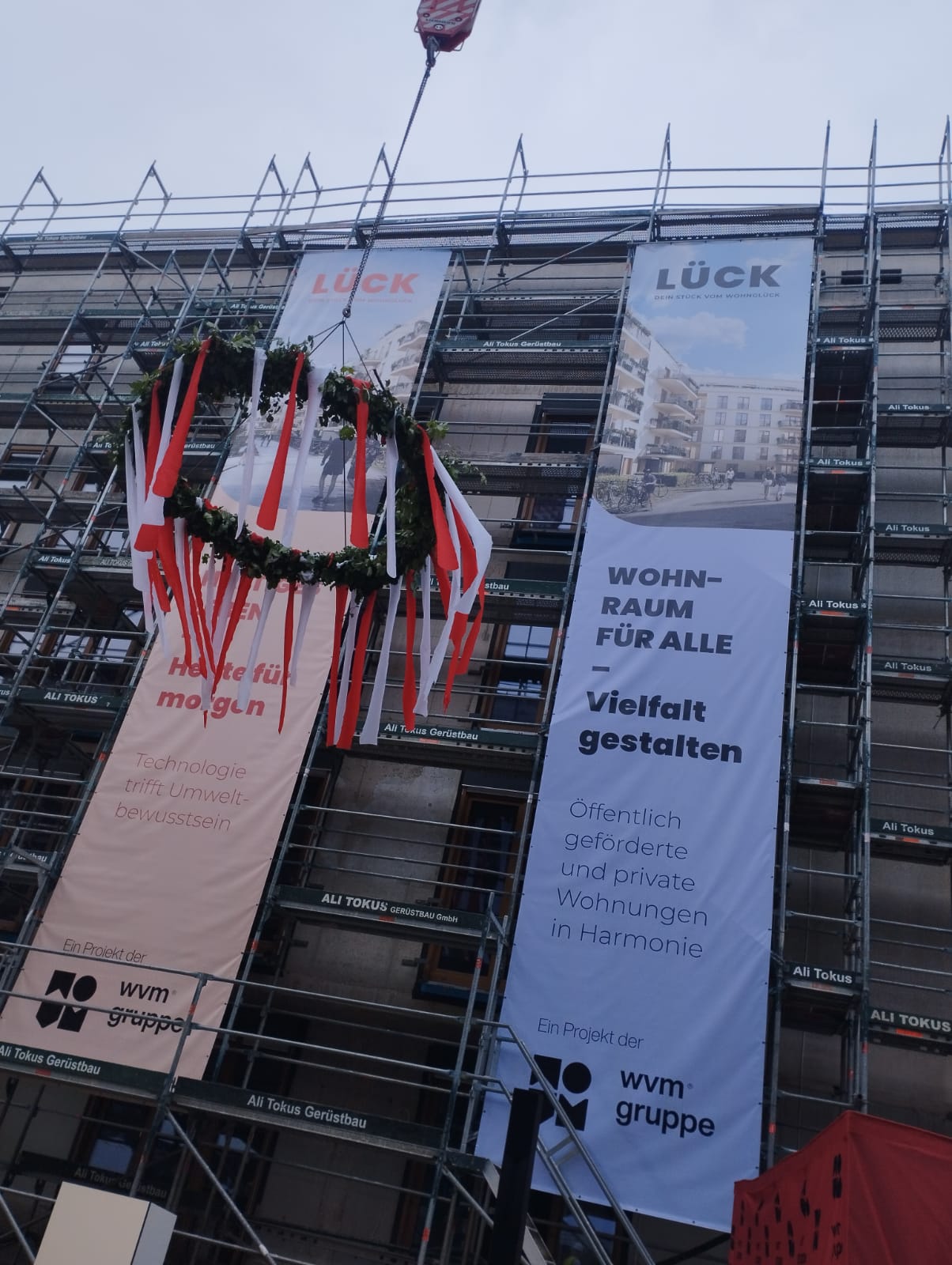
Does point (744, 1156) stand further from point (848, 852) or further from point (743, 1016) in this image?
point (848, 852)

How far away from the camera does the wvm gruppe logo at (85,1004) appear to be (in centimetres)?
1224

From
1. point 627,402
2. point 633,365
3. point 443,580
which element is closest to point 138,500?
point 443,580

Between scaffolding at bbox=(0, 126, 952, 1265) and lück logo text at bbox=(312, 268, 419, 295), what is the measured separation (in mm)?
911

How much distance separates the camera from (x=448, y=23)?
15070 mm

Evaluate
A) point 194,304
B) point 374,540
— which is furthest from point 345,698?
point 194,304

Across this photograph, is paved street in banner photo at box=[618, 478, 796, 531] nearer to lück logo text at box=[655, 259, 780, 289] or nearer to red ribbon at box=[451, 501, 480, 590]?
lück logo text at box=[655, 259, 780, 289]

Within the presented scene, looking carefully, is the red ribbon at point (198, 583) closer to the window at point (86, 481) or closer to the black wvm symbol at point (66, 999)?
the black wvm symbol at point (66, 999)

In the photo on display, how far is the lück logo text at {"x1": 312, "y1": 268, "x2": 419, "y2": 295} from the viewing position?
60.5 ft

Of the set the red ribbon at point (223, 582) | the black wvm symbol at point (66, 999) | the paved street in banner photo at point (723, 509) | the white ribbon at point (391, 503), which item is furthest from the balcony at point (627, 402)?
the black wvm symbol at point (66, 999)

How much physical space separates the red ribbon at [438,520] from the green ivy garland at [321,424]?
0.10 metres

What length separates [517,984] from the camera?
11938 millimetres

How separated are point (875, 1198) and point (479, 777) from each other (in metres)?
9.37

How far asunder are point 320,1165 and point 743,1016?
512 centimetres

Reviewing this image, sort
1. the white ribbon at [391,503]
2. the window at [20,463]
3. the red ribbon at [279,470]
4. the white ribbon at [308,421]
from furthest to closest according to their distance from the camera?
the window at [20,463], the white ribbon at [308,421], the white ribbon at [391,503], the red ribbon at [279,470]
